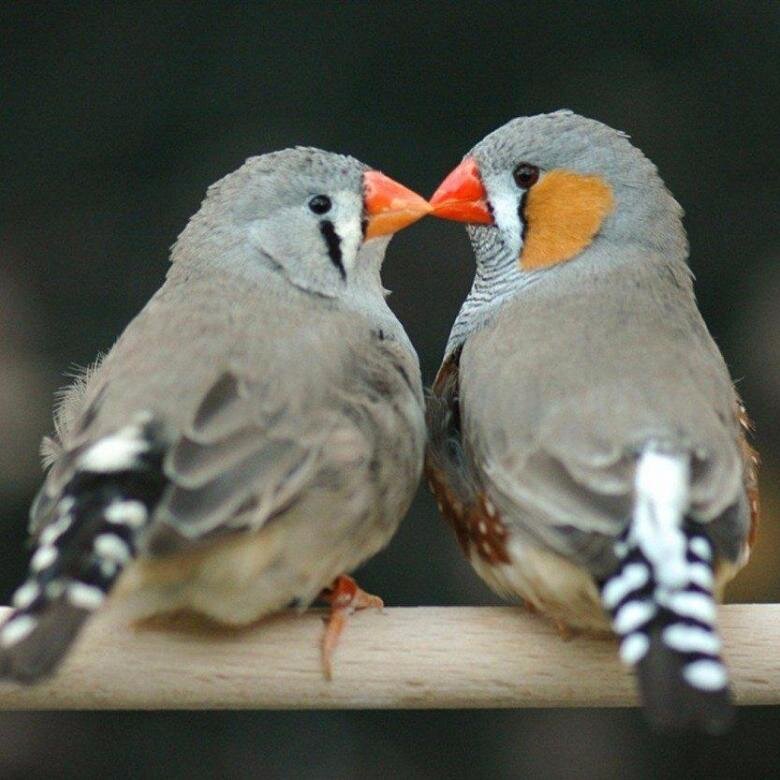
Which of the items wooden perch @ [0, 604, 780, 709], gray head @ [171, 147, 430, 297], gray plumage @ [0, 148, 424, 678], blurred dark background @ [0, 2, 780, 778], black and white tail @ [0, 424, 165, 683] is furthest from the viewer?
blurred dark background @ [0, 2, 780, 778]

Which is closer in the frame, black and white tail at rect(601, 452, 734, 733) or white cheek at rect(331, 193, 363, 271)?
black and white tail at rect(601, 452, 734, 733)

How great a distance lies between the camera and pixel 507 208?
222cm

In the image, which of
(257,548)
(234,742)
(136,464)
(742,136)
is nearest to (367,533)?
(257,548)

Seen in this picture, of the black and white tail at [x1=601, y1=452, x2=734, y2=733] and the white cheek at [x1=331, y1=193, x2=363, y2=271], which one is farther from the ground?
the white cheek at [x1=331, y1=193, x2=363, y2=271]

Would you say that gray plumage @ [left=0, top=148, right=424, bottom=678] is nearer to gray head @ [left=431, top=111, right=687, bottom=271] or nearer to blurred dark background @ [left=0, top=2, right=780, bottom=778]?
gray head @ [left=431, top=111, right=687, bottom=271]

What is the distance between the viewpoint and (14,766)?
309cm

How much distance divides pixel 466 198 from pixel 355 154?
89 centimetres

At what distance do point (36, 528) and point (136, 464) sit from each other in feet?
0.44

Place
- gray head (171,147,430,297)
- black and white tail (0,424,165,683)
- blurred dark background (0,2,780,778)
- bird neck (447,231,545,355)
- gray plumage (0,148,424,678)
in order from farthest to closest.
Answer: blurred dark background (0,2,780,778), bird neck (447,231,545,355), gray head (171,147,430,297), gray plumage (0,148,424,678), black and white tail (0,424,165,683)

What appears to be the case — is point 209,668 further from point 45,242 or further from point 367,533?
point 45,242

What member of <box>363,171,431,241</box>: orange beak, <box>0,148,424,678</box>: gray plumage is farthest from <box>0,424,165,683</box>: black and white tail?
<box>363,171,431,241</box>: orange beak

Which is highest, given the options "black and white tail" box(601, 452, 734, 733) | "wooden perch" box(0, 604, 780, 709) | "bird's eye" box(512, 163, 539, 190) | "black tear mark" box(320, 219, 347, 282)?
"bird's eye" box(512, 163, 539, 190)

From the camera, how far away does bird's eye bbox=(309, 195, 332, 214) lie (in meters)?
2.10

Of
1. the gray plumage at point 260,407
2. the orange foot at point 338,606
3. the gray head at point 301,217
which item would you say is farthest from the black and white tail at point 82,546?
the gray head at point 301,217
